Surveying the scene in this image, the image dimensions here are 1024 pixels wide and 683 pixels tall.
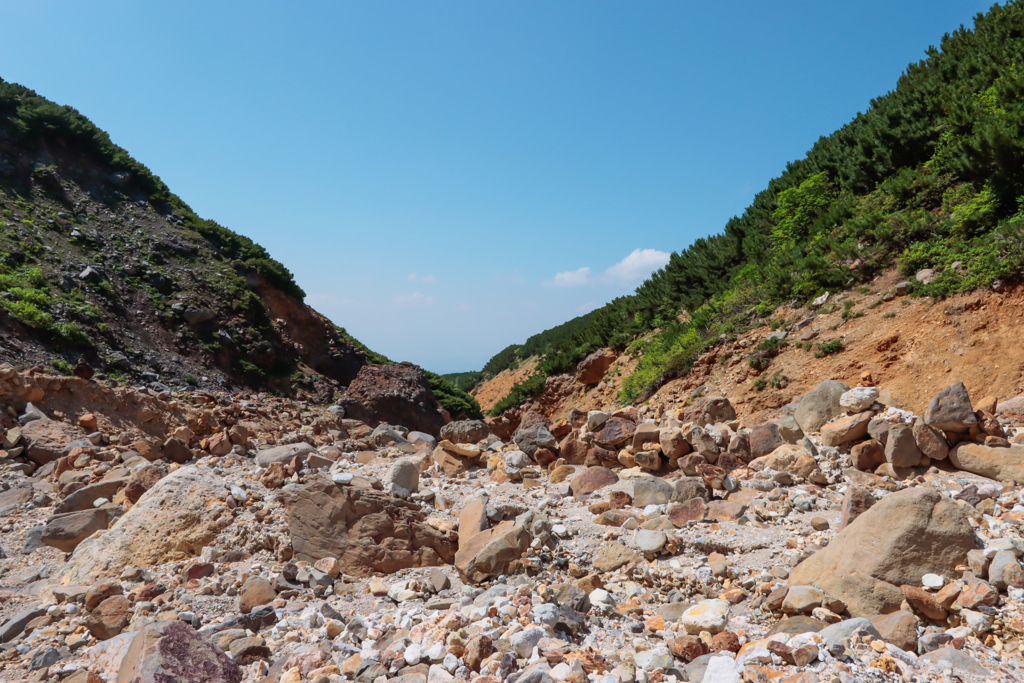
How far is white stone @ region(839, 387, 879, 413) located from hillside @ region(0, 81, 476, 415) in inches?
718

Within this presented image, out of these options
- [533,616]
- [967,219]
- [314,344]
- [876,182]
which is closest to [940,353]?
[967,219]

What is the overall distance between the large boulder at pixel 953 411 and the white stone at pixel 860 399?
66 centimetres

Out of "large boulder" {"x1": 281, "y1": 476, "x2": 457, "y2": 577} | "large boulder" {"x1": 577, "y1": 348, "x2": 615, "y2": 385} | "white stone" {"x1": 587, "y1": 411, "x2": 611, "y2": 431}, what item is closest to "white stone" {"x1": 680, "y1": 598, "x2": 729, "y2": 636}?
"large boulder" {"x1": 281, "y1": 476, "x2": 457, "y2": 577}

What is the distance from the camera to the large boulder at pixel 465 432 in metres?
7.63

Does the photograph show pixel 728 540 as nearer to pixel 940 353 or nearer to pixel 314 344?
pixel 940 353

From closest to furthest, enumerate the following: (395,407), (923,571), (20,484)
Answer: (923,571) → (20,484) → (395,407)

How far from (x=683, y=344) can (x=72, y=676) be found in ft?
43.6

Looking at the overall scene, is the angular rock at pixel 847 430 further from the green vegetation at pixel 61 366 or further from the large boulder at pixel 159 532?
the green vegetation at pixel 61 366

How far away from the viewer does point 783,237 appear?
51.1ft

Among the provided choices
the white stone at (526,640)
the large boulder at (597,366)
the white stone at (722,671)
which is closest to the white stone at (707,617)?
the white stone at (722,671)

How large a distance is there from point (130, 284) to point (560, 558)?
2478 centimetres

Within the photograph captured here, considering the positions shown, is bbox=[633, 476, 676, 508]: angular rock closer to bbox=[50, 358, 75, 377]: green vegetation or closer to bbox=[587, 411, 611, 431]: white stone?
bbox=[587, 411, 611, 431]: white stone

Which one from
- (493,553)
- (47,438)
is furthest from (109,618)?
(47,438)

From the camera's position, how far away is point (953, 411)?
195 inches
